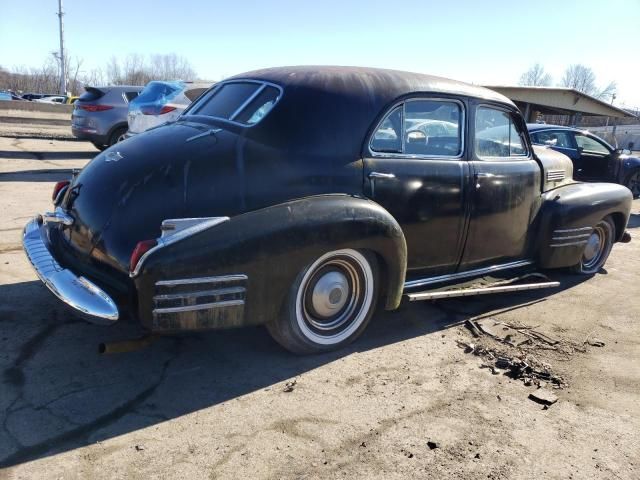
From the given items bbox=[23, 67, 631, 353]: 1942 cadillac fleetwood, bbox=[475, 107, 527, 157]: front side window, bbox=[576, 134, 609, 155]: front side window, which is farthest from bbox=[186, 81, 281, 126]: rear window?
bbox=[576, 134, 609, 155]: front side window

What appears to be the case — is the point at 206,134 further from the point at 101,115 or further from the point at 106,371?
the point at 101,115

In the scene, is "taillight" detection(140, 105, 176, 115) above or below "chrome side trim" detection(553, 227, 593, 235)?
above

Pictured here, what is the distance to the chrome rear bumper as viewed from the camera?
2783mm

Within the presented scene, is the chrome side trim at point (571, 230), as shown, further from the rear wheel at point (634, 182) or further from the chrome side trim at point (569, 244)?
the rear wheel at point (634, 182)

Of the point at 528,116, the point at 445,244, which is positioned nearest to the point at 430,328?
the point at 445,244

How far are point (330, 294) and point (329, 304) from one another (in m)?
0.08

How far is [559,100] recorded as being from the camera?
21703 millimetres

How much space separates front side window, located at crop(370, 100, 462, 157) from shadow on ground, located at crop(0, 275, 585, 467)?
1.32 meters

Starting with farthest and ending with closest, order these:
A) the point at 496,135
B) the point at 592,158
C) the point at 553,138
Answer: the point at 592,158 → the point at 553,138 → the point at 496,135

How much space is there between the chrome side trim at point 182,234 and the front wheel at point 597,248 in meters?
4.11

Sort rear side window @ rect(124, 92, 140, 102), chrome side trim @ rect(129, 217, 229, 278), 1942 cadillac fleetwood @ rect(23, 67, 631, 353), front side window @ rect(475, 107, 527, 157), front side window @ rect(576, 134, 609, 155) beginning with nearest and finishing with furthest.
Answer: chrome side trim @ rect(129, 217, 229, 278) → 1942 cadillac fleetwood @ rect(23, 67, 631, 353) → front side window @ rect(475, 107, 527, 157) → front side window @ rect(576, 134, 609, 155) → rear side window @ rect(124, 92, 140, 102)

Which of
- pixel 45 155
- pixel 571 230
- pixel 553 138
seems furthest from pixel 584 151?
pixel 45 155

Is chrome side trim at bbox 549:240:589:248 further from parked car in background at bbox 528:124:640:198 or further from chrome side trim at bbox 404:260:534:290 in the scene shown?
parked car in background at bbox 528:124:640:198

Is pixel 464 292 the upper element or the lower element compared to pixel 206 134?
lower
